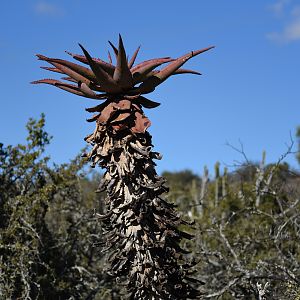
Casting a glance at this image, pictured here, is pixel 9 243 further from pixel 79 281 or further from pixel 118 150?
pixel 118 150

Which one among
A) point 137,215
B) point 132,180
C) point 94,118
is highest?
point 94,118

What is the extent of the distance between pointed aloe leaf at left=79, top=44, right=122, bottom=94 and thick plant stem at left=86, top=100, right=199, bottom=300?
0.08 metres

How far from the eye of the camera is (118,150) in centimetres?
292

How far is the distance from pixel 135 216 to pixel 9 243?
4.67 metres

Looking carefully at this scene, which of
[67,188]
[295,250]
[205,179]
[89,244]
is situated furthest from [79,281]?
[205,179]

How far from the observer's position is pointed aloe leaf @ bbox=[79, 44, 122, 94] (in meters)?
2.82

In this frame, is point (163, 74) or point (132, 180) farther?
point (163, 74)

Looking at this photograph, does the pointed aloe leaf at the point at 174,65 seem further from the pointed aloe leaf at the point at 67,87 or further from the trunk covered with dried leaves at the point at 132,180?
the pointed aloe leaf at the point at 67,87

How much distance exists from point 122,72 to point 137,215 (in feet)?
2.44

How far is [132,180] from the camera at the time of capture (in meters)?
2.91

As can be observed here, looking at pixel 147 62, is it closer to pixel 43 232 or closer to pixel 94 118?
pixel 94 118

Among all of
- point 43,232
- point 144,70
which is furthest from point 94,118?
point 43,232

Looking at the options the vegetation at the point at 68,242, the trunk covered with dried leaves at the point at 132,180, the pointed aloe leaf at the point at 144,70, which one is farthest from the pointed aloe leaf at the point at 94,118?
the vegetation at the point at 68,242

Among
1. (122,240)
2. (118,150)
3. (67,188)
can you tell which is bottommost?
(122,240)
